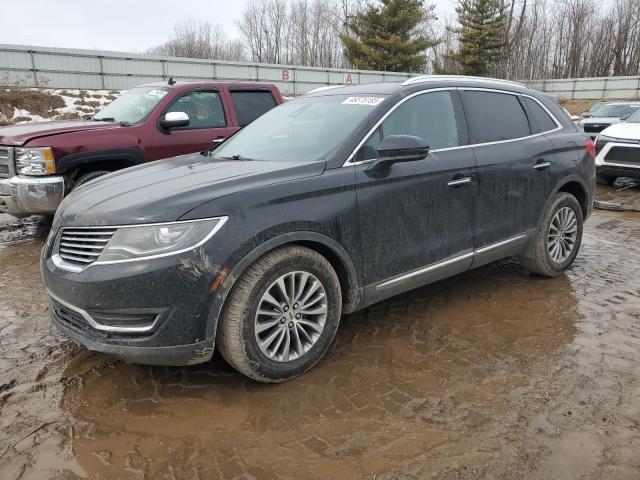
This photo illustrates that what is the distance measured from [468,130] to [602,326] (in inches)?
70.4

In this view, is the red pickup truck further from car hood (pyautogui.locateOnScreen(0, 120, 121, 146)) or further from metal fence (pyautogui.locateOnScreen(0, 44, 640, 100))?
metal fence (pyautogui.locateOnScreen(0, 44, 640, 100))

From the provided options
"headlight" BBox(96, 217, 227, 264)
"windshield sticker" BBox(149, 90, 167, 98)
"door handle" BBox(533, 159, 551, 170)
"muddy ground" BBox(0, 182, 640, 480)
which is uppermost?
"windshield sticker" BBox(149, 90, 167, 98)

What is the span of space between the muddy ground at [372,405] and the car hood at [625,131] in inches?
256

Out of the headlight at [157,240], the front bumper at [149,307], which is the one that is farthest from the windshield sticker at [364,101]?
the front bumper at [149,307]

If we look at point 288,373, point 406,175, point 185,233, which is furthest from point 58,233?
point 406,175

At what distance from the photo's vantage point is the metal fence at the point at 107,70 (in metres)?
20.4

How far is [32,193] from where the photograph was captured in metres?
5.42

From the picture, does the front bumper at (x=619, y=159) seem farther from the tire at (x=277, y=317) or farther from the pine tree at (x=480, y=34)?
the pine tree at (x=480, y=34)

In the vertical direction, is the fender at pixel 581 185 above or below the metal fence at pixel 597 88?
below

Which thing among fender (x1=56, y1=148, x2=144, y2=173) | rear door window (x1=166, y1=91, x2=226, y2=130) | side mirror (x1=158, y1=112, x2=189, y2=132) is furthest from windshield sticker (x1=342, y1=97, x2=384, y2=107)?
rear door window (x1=166, y1=91, x2=226, y2=130)

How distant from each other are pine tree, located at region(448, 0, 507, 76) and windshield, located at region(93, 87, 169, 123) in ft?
134

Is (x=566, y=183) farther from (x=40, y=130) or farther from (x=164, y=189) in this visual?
(x=40, y=130)

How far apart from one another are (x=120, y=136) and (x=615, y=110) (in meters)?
15.6

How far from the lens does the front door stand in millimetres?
3215
